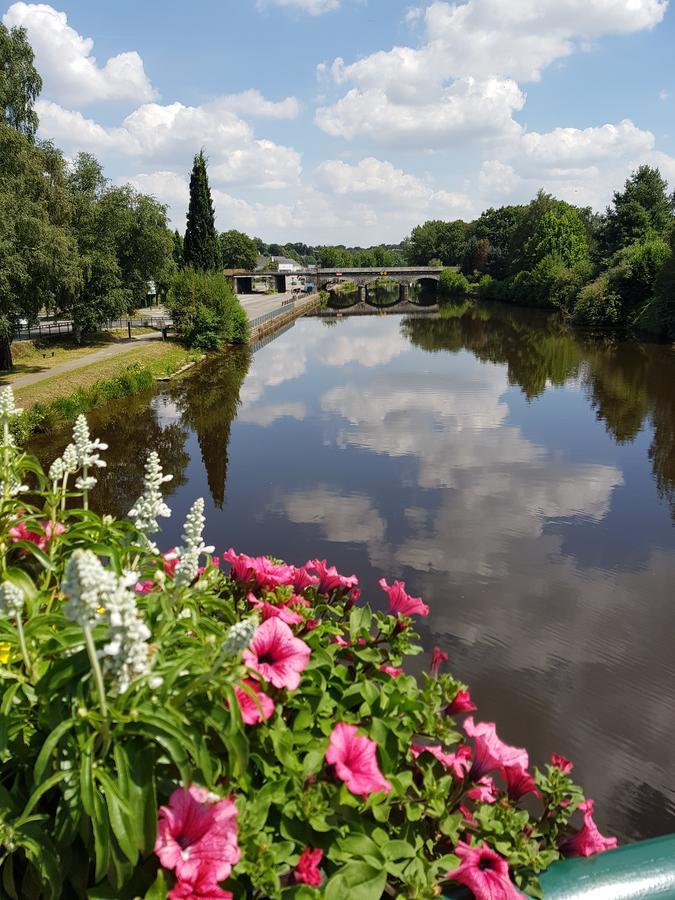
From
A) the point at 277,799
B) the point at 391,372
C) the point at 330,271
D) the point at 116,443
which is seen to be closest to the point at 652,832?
the point at 277,799

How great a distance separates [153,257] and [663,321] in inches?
1209

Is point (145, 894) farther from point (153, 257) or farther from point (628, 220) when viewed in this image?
point (628, 220)

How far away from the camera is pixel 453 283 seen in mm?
95250

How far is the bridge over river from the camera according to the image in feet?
317

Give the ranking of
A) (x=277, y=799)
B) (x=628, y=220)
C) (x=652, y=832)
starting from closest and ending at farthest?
1. (x=277, y=799)
2. (x=652, y=832)
3. (x=628, y=220)

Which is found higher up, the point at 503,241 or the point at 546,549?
the point at 503,241

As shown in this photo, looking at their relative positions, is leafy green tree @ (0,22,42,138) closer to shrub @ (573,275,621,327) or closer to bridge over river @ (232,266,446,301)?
shrub @ (573,275,621,327)

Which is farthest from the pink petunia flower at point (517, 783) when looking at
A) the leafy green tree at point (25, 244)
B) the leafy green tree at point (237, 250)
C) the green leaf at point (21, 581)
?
the leafy green tree at point (237, 250)

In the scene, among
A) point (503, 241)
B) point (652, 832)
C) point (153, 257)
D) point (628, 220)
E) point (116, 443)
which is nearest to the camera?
point (652, 832)

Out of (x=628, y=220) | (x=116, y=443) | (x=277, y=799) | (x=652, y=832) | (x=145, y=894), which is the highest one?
(x=628, y=220)

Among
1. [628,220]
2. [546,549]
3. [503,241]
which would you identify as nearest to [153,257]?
[546,549]

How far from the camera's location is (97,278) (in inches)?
1256

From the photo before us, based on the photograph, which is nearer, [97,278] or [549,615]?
[549,615]

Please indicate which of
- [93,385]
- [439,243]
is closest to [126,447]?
[93,385]
